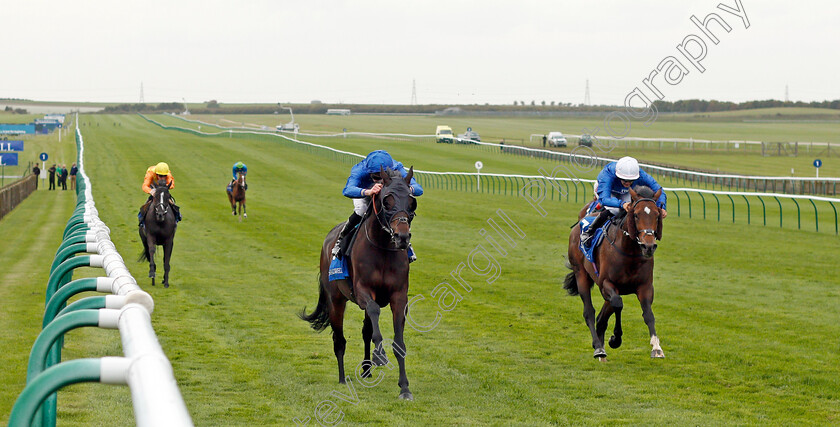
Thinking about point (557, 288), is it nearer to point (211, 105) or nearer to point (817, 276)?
point (817, 276)

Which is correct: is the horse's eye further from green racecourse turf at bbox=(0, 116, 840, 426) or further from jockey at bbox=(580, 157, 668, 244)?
jockey at bbox=(580, 157, 668, 244)

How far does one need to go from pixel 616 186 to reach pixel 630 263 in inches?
41.3

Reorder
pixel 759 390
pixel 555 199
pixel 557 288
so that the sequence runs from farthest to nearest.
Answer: pixel 555 199 → pixel 557 288 → pixel 759 390

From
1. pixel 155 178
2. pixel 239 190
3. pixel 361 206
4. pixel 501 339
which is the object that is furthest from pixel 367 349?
pixel 239 190

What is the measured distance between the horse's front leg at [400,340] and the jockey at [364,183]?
438 millimetres

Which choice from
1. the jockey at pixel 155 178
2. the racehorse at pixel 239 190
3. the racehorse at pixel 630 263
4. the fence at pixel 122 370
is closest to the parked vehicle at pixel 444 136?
the racehorse at pixel 239 190

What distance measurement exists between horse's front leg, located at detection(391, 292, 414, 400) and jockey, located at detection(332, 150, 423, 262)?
438mm

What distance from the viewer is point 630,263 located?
845cm

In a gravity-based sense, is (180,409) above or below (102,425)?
above

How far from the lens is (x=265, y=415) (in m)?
6.42

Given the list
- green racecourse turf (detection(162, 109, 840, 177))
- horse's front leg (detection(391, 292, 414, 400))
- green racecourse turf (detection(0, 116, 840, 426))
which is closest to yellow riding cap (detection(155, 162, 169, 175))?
green racecourse turf (detection(0, 116, 840, 426))

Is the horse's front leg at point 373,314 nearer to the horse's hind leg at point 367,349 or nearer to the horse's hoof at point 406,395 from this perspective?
the horse's hoof at point 406,395

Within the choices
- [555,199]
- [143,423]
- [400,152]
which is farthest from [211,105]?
[143,423]

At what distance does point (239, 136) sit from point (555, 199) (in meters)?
40.0
